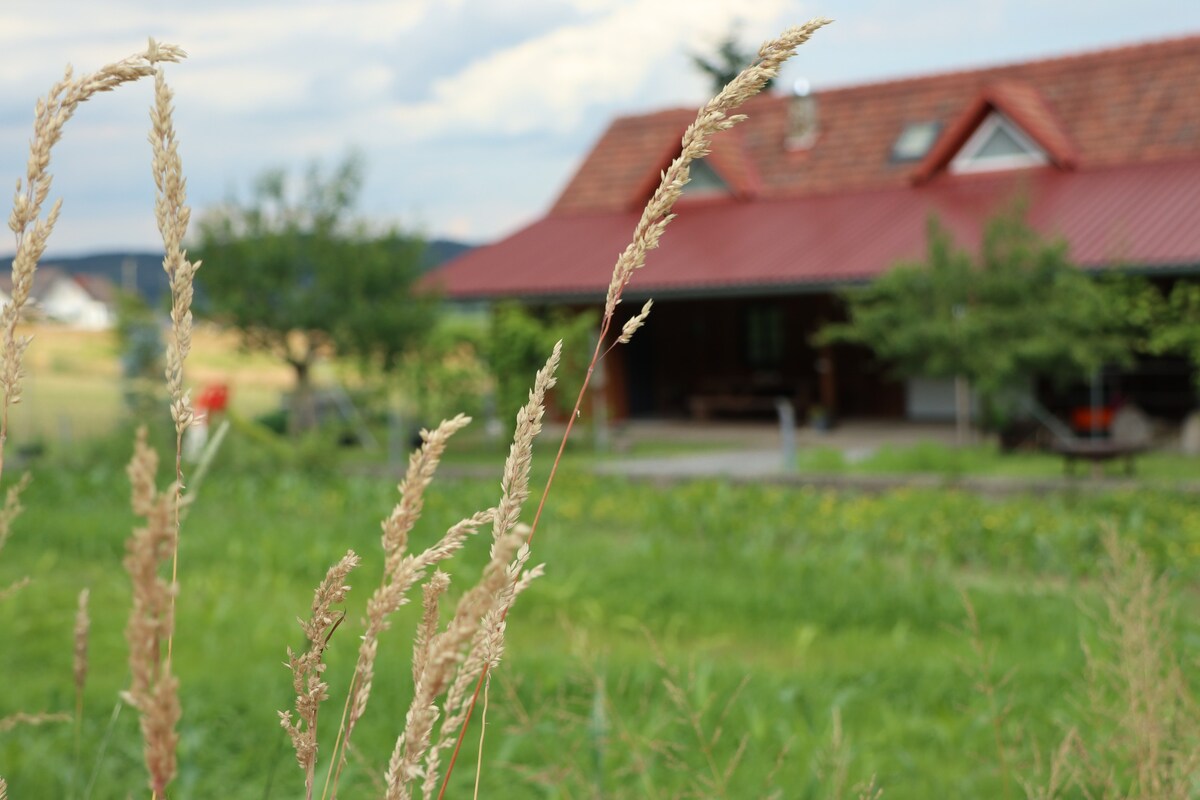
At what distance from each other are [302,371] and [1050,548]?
15200 millimetres

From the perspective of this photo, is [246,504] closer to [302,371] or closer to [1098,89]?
[302,371]

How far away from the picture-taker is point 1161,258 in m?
18.0

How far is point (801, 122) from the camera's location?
25.8 metres

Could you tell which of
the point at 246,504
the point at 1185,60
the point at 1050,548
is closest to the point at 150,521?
the point at 1050,548

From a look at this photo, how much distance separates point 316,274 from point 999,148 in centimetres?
1164

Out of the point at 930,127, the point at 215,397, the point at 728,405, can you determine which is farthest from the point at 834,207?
the point at 215,397

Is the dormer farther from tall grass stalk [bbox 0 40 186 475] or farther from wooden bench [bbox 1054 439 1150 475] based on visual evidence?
tall grass stalk [bbox 0 40 186 475]

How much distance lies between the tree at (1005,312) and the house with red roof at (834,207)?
1.14 metres

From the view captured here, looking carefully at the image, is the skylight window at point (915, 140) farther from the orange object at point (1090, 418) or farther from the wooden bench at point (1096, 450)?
the wooden bench at point (1096, 450)

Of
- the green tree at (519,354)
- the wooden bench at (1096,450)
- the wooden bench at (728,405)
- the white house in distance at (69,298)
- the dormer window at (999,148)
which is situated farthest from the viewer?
the wooden bench at (728,405)

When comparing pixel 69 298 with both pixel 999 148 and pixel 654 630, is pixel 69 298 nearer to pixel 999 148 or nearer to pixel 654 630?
pixel 999 148

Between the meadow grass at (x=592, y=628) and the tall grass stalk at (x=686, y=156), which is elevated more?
the tall grass stalk at (x=686, y=156)

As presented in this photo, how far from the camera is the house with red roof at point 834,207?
20656mm

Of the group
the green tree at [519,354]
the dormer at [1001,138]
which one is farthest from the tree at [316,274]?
the dormer at [1001,138]
